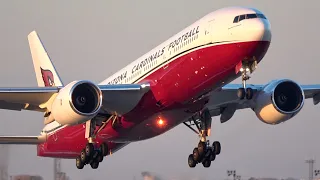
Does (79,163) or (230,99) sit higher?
(230,99)

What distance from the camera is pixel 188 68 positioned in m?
39.2

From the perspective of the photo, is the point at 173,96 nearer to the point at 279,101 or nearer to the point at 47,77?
the point at 279,101

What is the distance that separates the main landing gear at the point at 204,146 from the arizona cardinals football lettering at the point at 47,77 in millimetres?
10080

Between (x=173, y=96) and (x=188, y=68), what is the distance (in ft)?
5.15

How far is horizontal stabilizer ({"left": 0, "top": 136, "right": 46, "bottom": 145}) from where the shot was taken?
46.9m

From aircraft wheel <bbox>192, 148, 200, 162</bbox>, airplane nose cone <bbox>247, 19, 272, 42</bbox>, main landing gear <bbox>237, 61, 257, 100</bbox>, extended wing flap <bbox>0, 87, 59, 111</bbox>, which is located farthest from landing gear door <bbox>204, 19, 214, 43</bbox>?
aircraft wheel <bbox>192, 148, 200, 162</bbox>

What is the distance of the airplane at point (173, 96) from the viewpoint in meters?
38.1

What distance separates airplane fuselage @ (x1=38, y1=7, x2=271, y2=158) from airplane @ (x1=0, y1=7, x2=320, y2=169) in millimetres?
41

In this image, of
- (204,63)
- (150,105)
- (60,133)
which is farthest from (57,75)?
(204,63)

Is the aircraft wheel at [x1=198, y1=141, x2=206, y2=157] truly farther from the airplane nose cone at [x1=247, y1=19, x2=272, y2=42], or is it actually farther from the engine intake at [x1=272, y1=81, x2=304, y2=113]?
the airplane nose cone at [x1=247, y1=19, x2=272, y2=42]

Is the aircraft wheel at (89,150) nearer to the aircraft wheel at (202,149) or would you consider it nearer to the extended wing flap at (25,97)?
the extended wing flap at (25,97)

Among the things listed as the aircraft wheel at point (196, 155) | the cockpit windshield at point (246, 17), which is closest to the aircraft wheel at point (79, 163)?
the aircraft wheel at point (196, 155)

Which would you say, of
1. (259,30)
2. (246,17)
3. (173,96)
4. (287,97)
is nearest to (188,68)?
(173,96)

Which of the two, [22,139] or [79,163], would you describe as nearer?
[79,163]
